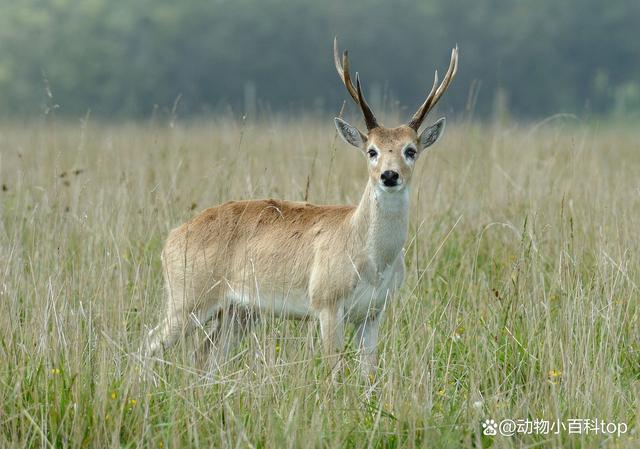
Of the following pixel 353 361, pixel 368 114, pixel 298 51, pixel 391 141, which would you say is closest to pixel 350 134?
pixel 368 114

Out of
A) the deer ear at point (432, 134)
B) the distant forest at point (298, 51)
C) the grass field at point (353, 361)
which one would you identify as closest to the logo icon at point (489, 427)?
the grass field at point (353, 361)

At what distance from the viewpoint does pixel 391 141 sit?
233 inches

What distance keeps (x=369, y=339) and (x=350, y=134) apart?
3.74 ft

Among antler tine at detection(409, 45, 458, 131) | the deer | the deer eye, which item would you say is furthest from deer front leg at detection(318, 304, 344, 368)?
antler tine at detection(409, 45, 458, 131)

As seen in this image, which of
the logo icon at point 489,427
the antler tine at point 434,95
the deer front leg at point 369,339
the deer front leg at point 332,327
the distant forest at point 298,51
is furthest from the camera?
the distant forest at point 298,51

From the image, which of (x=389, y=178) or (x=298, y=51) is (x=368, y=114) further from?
(x=298, y=51)

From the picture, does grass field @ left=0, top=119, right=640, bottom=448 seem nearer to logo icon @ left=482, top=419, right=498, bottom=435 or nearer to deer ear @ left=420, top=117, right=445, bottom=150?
logo icon @ left=482, top=419, right=498, bottom=435

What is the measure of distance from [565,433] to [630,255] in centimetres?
213

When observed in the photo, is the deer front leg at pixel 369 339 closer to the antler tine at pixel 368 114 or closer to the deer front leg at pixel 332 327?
the deer front leg at pixel 332 327

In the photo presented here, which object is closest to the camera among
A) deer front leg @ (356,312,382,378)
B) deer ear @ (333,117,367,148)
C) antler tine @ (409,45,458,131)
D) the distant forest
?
deer front leg @ (356,312,382,378)

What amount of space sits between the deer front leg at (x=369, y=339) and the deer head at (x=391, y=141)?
66 centimetres

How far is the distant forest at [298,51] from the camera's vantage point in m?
44.0

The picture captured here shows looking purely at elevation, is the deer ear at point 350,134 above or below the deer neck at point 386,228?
above

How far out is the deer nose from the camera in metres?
5.66
